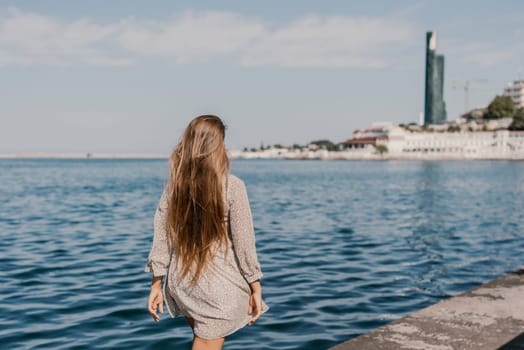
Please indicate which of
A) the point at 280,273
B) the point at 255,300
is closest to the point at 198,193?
the point at 255,300

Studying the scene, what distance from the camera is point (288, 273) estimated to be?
12.9m

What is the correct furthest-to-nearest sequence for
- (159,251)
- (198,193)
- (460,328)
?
(460,328) → (159,251) → (198,193)

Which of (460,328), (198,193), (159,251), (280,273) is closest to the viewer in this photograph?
(198,193)

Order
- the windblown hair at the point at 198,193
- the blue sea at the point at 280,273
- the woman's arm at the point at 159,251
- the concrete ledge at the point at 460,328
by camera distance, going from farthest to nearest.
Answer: the blue sea at the point at 280,273 → the concrete ledge at the point at 460,328 → the woman's arm at the point at 159,251 → the windblown hair at the point at 198,193

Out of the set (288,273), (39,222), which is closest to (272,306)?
(288,273)

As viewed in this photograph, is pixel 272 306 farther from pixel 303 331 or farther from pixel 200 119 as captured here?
pixel 200 119

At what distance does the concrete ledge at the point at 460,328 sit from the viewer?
18.4 feet

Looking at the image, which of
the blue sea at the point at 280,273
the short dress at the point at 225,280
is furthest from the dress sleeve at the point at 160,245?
the blue sea at the point at 280,273

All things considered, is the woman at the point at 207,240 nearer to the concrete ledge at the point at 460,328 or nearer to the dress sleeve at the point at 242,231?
the dress sleeve at the point at 242,231

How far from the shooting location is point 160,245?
12.6 feet

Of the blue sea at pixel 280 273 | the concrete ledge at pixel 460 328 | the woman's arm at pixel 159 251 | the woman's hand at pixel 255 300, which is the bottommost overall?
the blue sea at pixel 280 273

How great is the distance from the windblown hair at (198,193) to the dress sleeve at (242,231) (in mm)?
71

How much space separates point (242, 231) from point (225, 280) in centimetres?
35

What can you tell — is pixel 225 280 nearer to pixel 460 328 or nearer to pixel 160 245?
pixel 160 245
